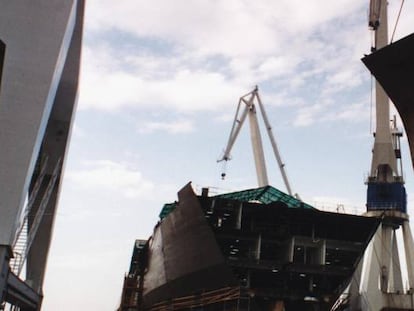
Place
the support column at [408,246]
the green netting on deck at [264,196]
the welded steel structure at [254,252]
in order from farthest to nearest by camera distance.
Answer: the support column at [408,246]
the green netting on deck at [264,196]
the welded steel structure at [254,252]

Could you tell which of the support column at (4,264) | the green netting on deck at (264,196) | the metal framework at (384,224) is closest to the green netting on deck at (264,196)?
the green netting on deck at (264,196)

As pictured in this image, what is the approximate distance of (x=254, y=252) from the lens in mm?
43969

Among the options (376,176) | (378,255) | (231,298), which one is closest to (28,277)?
(231,298)

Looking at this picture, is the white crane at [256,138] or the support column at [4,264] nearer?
the support column at [4,264]

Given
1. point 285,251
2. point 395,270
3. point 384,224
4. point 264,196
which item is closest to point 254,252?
point 285,251

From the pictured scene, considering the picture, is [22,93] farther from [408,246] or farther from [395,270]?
[395,270]

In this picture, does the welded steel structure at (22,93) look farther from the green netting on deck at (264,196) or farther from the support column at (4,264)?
the green netting on deck at (264,196)

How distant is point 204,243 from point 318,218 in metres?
11.7

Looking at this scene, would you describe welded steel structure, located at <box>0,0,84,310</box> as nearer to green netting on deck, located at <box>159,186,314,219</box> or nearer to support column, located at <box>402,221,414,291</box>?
green netting on deck, located at <box>159,186,314,219</box>

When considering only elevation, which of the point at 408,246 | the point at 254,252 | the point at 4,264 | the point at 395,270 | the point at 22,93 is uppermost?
the point at 22,93

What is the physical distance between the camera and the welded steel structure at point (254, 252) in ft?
128

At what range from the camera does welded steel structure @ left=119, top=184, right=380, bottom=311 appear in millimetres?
38938

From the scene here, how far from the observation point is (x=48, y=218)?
143 ft

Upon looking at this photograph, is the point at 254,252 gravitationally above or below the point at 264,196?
below
